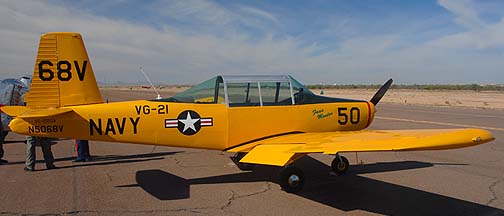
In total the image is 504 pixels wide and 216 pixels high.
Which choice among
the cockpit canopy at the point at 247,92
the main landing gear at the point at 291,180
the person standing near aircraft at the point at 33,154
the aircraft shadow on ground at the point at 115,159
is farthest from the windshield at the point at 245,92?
the person standing near aircraft at the point at 33,154

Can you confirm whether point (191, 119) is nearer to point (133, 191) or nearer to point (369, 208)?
point (133, 191)

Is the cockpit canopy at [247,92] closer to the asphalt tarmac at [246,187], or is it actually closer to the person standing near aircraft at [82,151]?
the asphalt tarmac at [246,187]

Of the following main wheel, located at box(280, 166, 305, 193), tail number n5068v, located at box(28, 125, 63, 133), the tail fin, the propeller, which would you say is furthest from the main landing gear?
tail number n5068v, located at box(28, 125, 63, 133)

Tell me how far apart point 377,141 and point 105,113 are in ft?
14.2

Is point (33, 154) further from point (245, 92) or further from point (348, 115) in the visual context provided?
point (348, 115)

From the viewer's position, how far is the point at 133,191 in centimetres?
608

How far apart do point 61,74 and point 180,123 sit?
6.94ft

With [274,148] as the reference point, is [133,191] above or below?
below

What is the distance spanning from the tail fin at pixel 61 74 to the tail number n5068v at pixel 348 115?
15.2ft

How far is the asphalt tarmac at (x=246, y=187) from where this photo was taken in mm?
5227

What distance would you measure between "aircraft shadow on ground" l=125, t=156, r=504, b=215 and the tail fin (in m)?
1.90

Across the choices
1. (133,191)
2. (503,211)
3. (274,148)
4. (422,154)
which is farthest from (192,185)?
(422,154)

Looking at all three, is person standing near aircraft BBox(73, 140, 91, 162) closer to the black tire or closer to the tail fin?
the tail fin

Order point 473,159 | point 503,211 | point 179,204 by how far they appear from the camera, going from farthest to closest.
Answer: point 473,159
point 179,204
point 503,211
